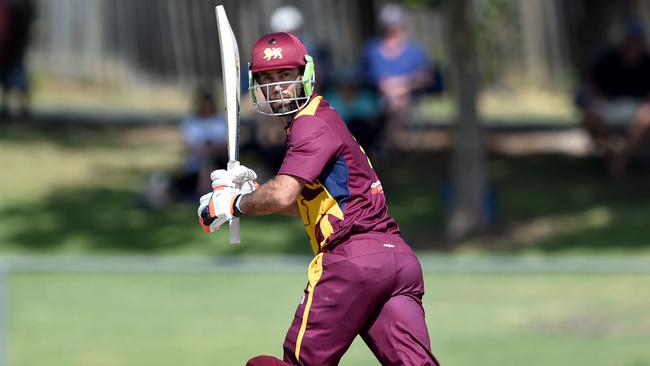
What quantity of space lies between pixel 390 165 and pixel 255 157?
1.62 meters

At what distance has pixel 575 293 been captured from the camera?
11297 millimetres

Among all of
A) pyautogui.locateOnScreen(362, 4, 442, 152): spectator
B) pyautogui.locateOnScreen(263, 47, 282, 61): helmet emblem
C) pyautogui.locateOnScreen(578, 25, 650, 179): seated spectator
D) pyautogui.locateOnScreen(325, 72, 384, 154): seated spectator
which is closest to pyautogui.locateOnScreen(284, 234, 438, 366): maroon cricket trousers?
pyautogui.locateOnScreen(263, 47, 282, 61): helmet emblem

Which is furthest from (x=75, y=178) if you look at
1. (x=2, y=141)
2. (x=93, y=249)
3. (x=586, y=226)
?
(x=586, y=226)

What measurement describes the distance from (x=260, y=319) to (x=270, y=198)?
552 cm

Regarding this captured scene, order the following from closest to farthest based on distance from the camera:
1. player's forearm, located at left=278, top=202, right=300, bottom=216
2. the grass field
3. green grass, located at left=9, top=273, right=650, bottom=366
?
player's forearm, located at left=278, top=202, right=300, bottom=216 → green grass, located at left=9, top=273, right=650, bottom=366 → the grass field

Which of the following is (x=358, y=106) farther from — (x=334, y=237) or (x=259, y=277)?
(x=334, y=237)

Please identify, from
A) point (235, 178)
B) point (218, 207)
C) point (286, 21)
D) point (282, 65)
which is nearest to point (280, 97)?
point (282, 65)

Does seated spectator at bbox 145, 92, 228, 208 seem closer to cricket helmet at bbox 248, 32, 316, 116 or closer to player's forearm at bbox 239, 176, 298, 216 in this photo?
cricket helmet at bbox 248, 32, 316, 116

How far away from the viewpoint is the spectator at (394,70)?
15445mm

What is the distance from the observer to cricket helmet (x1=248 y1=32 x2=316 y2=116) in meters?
5.61

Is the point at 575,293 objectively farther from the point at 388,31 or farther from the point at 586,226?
the point at 388,31

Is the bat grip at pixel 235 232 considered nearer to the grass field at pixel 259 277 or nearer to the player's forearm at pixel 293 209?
the player's forearm at pixel 293 209

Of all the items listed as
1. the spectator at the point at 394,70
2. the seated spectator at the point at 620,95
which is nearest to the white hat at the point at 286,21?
the spectator at the point at 394,70

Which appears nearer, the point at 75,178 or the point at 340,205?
the point at 340,205
